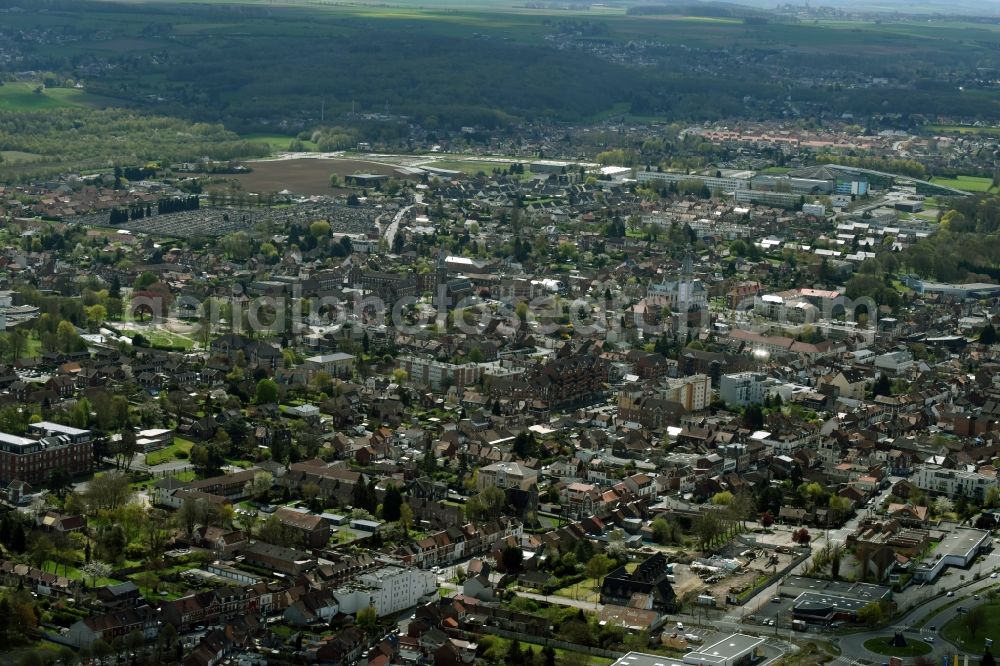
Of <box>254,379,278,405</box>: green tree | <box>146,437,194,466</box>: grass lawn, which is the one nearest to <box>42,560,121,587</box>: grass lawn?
<box>146,437,194,466</box>: grass lawn

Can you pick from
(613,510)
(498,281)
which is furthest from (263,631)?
(498,281)

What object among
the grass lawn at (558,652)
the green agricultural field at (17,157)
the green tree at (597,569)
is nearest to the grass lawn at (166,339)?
the green tree at (597,569)

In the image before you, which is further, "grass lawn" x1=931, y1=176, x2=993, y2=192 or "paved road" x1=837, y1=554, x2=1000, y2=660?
"grass lawn" x1=931, y1=176, x2=993, y2=192

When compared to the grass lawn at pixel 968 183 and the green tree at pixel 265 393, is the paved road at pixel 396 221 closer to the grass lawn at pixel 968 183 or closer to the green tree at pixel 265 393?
the green tree at pixel 265 393

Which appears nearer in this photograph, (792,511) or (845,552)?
(845,552)

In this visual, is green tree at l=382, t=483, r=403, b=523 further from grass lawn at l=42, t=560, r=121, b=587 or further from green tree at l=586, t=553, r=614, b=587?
grass lawn at l=42, t=560, r=121, b=587

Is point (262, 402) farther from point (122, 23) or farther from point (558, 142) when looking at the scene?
point (122, 23)
